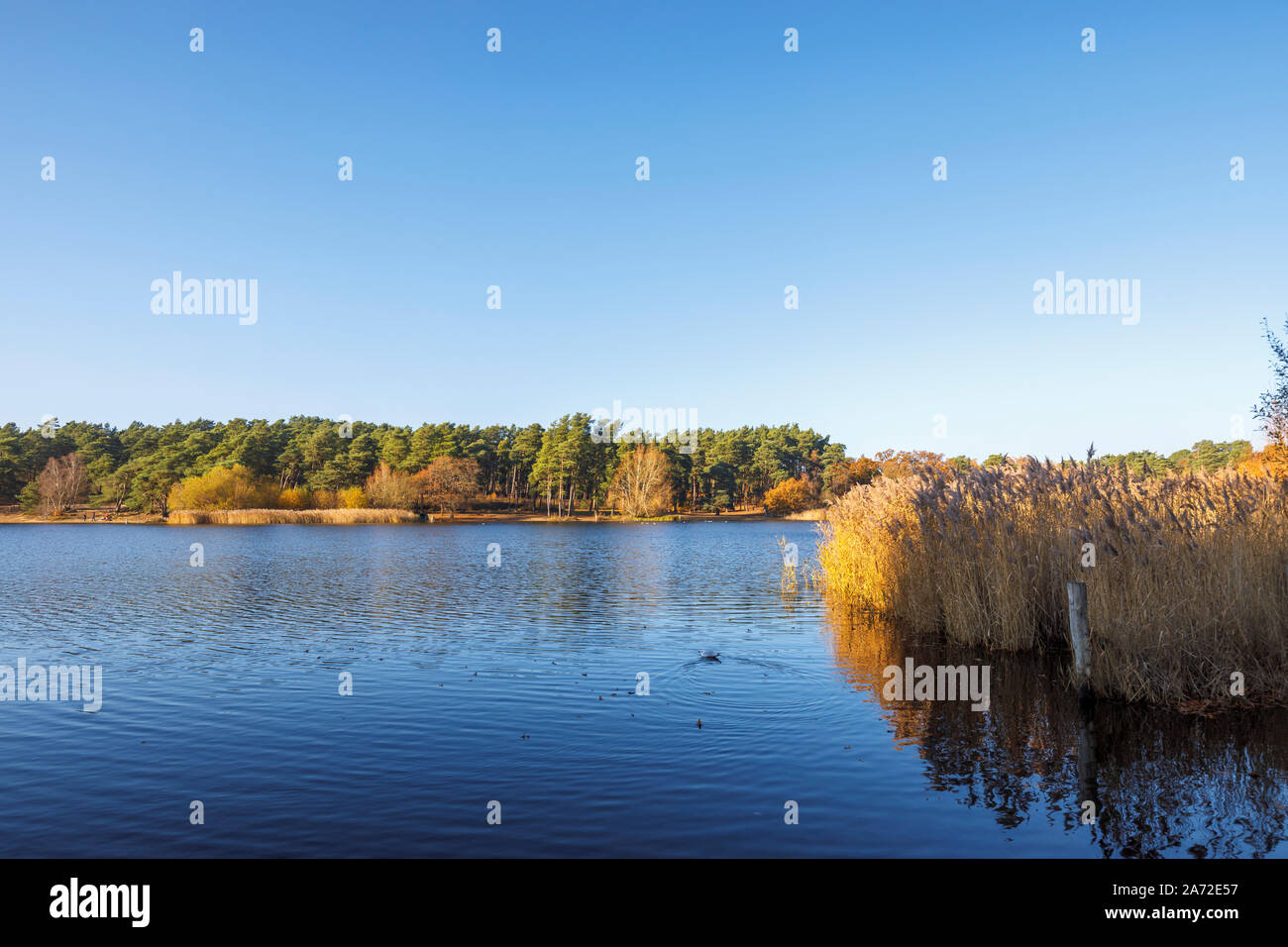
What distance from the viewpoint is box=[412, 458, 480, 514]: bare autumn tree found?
110062 millimetres

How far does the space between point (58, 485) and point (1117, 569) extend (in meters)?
134

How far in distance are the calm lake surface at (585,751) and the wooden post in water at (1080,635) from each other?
520 mm

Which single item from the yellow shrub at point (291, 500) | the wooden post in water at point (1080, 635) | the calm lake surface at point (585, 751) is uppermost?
the yellow shrub at point (291, 500)

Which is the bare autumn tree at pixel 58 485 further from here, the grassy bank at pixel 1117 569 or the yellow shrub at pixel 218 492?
the grassy bank at pixel 1117 569

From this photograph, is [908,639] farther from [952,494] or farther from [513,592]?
[513,592]

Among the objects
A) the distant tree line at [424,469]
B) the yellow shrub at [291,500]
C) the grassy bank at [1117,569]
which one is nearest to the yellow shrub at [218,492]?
the distant tree line at [424,469]

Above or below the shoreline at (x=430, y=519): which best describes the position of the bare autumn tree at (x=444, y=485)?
above

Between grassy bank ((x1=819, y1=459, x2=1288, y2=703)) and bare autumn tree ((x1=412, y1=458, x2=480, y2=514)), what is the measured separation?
9518 centimetres

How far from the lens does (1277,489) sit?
13383 millimetres

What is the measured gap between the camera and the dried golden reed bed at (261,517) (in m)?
92.4

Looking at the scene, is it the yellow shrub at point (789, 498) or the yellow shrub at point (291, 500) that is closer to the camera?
the yellow shrub at point (291, 500)

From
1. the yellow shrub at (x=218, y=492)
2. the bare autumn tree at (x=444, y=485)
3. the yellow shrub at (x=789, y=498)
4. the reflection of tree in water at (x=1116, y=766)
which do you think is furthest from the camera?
the yellow shrub at (x=789, y=498)
